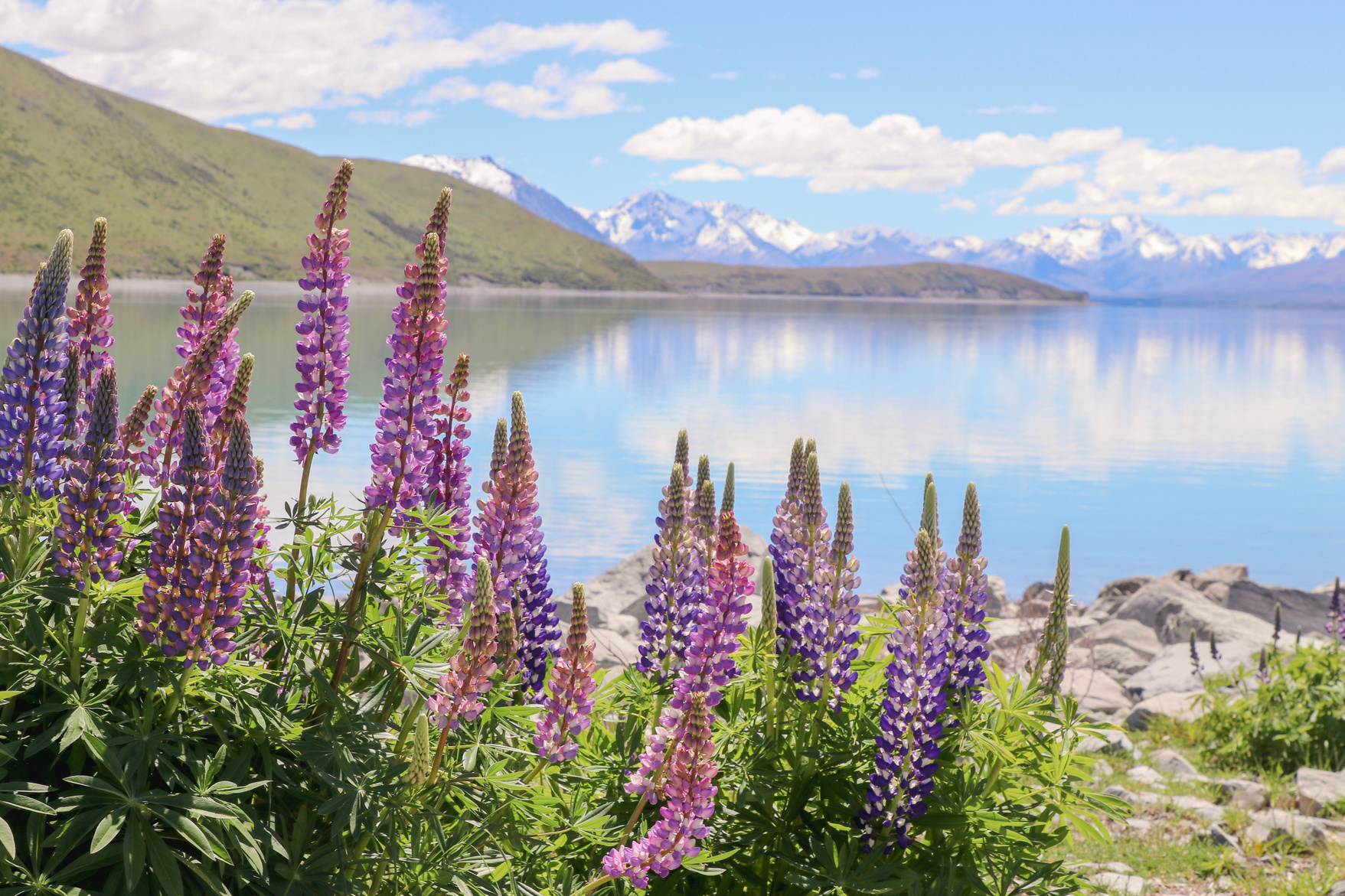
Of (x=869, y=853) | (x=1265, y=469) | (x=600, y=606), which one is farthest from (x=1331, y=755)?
(x=1265, y=469)

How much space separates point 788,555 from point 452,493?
1.51 m

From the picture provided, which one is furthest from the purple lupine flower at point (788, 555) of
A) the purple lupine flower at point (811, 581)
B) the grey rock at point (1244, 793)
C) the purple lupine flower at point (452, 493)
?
the grey rock at point (1244, 793)

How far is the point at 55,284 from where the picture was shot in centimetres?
311

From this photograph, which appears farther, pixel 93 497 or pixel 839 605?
pixel 839 605

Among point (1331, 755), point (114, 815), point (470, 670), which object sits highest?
point (470, 670)

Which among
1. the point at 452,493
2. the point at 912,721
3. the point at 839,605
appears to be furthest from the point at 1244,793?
the point at 452,493

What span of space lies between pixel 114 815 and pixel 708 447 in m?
32.2

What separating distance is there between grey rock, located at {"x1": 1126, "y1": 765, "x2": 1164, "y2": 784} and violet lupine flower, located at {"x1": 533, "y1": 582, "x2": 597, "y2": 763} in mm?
9260

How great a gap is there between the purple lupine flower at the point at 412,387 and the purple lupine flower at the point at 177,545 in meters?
0.61

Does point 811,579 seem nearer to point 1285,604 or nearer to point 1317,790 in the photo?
point 1317,790

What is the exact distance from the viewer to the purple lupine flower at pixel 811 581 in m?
4.13

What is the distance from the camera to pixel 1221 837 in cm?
888

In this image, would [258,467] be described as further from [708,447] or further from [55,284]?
[708,447]

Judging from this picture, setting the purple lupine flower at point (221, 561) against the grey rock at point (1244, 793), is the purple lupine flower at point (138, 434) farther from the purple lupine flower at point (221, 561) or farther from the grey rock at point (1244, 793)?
the grey rock at point (1244, 793)
